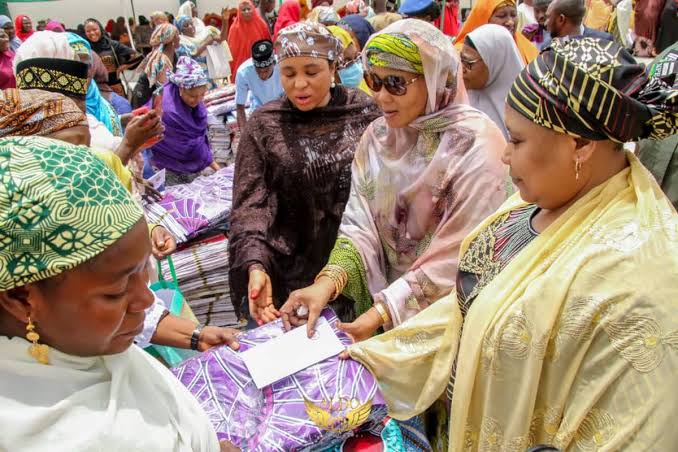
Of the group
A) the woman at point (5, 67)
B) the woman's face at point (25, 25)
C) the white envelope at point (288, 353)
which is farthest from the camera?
the woman's face at point (25, 25)

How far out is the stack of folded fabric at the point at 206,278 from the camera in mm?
3014

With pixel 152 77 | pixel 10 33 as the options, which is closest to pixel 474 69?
pixel 152 77

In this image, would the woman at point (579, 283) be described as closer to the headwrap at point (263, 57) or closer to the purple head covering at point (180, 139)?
the purple head covering at point (180, 139)

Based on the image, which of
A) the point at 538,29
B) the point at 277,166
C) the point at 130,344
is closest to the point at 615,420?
the point at 130,344

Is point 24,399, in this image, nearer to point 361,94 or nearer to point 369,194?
point 369,194

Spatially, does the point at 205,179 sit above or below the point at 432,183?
below

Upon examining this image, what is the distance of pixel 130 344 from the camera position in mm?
1075

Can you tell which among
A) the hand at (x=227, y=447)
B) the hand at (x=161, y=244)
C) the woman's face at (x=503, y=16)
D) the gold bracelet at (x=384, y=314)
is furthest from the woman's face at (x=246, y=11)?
the hand at (x=227, y=447)

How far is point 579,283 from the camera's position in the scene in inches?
45.8

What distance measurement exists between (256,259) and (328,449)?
0.96 m

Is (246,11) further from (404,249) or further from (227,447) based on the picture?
(227,447)

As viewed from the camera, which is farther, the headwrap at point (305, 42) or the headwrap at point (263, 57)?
the headwrap at point (263, 57)

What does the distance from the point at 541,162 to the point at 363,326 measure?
952 mm

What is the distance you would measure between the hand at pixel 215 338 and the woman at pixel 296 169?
1.76ft
